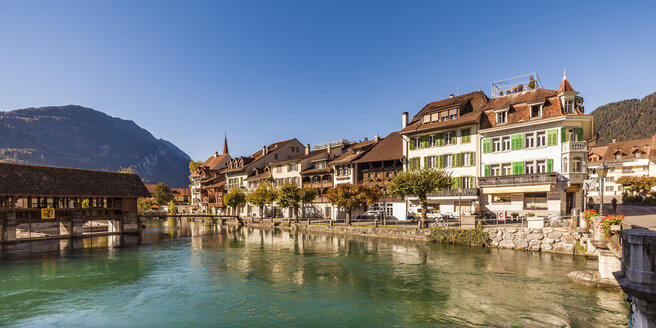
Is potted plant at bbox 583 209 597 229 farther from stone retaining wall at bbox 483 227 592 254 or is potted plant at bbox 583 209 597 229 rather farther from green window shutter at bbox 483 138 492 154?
green window shutter at bbox 483 138 492 154

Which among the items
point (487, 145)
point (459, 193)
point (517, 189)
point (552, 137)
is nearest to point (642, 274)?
point (517, 189)

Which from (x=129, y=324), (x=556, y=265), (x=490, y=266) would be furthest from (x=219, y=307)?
(x=556, y=265)

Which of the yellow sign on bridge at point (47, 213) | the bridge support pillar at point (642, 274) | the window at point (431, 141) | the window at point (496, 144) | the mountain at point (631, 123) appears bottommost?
the yellow sign on bridge at point (47, 213)

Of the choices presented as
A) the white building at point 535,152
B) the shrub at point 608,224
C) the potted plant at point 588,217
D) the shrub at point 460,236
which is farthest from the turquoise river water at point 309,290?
the white building at point 535,152

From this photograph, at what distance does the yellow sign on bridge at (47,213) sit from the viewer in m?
40.0

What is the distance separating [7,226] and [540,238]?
168 feet

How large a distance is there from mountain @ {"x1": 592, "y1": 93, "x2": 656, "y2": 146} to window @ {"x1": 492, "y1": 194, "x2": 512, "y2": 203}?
491ft

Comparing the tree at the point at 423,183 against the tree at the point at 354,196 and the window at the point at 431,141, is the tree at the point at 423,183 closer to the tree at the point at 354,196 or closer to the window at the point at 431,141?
the tree at the point at 354,196

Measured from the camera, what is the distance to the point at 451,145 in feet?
142

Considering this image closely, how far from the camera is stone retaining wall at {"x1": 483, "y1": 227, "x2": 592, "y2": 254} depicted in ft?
84.8

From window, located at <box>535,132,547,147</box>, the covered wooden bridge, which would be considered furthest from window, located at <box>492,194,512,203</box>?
the covered wooden bridge

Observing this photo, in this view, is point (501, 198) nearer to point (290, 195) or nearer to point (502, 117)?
point (502, 117)

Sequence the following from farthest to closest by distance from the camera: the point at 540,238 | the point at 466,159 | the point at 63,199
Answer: the point at 63,199, the point at 466,159, the point at 540,238

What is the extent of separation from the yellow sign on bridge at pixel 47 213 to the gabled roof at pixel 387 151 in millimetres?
38028
